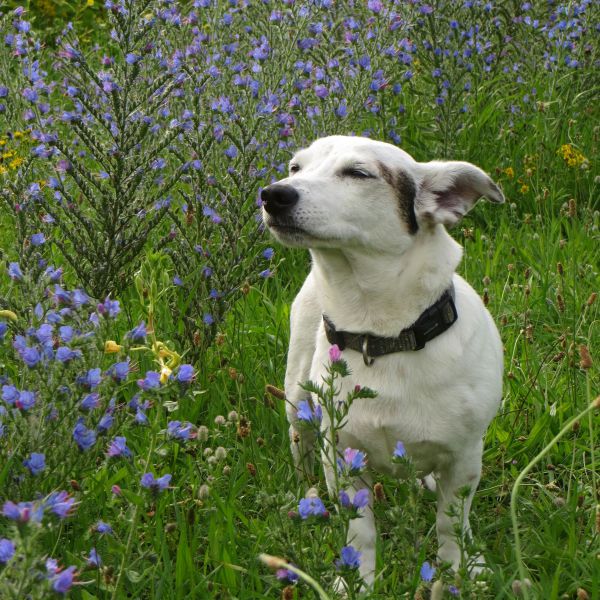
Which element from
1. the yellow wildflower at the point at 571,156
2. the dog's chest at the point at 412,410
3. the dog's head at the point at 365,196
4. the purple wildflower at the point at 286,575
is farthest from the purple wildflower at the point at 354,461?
the yellow wildflower at the point at 571,156

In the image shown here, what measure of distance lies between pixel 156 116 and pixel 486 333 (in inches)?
93.5

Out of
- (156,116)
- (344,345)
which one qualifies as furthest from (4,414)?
(156,116)

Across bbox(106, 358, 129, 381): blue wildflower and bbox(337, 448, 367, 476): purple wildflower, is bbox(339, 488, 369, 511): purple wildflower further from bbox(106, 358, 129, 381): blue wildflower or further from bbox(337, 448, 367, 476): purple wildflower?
bbox(106, 358, 129, 381): blue wildflower

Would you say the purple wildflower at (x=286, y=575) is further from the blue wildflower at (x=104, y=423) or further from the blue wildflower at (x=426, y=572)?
the blue wildflower at (x=104, y=423)

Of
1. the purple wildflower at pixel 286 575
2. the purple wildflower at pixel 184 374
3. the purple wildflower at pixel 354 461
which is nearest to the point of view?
the purple wildflower at pixel 286 575

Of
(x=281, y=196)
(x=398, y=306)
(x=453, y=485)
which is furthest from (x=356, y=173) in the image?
(x=453, y=485)

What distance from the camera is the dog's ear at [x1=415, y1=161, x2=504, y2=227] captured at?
303 centimetres

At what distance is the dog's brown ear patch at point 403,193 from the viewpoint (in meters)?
3.01

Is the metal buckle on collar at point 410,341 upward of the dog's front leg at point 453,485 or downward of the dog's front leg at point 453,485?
upward

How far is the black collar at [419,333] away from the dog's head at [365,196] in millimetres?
223

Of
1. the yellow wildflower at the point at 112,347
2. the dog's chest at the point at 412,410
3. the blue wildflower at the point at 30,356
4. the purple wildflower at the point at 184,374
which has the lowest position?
the dog's chest at the point at 412,410

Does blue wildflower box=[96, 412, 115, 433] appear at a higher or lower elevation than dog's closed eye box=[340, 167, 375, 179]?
lower

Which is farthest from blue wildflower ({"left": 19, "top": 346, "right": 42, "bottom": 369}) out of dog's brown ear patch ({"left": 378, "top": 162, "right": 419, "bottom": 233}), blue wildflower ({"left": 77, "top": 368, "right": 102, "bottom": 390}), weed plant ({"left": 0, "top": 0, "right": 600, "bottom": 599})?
dog's brown ear patch ({"left": 378, "top": 162, "right": 419, "bottom": 233})

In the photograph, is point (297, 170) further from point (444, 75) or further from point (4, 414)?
point (444, 75)
